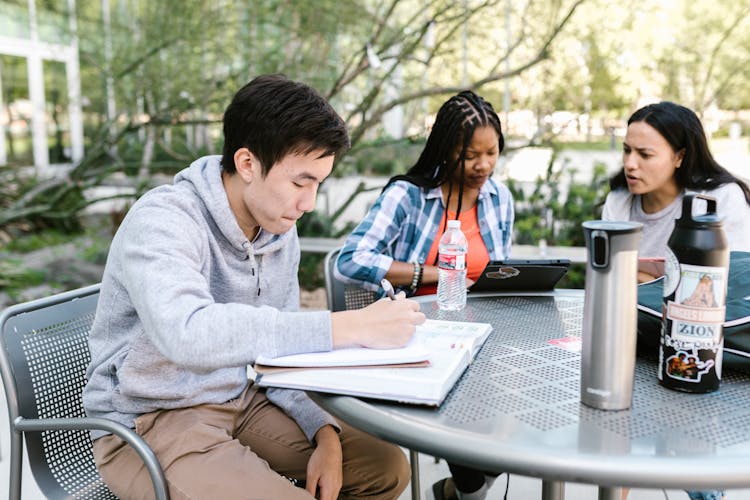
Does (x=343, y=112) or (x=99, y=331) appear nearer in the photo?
(x=99, y=331)

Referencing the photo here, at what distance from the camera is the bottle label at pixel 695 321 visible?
1097 millimetres

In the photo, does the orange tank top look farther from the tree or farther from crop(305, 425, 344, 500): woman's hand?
the tree

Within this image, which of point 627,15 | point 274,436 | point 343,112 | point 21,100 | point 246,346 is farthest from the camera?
point 21,100

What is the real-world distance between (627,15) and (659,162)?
7.90ft

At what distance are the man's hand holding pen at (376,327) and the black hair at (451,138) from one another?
1155mm

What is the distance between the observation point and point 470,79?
475 cm

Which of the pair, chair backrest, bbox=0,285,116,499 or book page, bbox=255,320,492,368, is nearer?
book page, bbox=255,320,492,368

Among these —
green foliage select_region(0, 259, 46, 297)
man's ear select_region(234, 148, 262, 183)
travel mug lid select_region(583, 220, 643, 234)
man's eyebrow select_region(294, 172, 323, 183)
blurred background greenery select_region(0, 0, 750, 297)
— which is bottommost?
green foliage select_region(0, 259, 46, 297)

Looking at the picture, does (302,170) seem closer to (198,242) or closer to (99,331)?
(198,242)

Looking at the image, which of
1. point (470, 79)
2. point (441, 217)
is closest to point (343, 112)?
point (470, 79)

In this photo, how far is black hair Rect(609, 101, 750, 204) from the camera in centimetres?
252

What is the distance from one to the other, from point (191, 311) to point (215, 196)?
0.37 metres

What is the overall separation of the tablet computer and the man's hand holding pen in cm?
63

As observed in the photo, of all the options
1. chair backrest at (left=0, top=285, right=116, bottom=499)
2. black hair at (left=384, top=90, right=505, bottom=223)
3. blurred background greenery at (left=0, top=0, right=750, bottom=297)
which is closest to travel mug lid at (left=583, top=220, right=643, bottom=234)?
chair backrest at (left=0, top=285, right=116, bottom=499)
